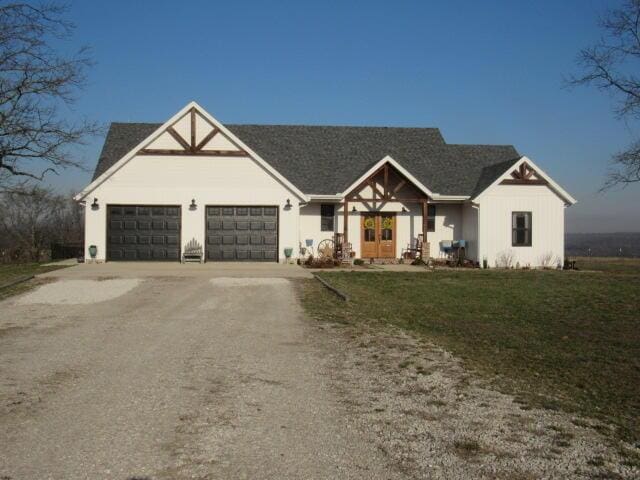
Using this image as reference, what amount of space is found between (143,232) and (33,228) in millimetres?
9763

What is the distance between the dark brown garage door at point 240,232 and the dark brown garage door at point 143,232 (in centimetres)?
136

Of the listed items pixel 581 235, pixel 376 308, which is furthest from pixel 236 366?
pixel 581 235

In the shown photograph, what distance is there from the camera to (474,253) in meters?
26.0

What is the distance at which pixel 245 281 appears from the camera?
59.1 ft

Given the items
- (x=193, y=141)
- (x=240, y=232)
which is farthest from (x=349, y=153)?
(x=193, y=141)

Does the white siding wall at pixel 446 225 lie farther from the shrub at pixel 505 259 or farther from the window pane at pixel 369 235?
the window pane at pixel 369 235

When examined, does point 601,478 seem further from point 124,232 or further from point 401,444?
point 124,232

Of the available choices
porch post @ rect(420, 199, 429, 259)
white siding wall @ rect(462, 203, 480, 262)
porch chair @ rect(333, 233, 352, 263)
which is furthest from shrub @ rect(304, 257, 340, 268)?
white siding wall @ rect(462, 203, 480, 262)

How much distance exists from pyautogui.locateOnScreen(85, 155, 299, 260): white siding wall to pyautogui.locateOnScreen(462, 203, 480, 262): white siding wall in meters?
7.62

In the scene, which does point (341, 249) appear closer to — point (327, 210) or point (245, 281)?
point (327, 210)

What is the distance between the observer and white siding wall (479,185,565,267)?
2562cm

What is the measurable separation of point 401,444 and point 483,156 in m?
26.9

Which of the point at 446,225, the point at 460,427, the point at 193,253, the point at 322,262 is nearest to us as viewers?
the point at 460,427

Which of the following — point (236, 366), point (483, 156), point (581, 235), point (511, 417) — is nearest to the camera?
point (511, 417)
